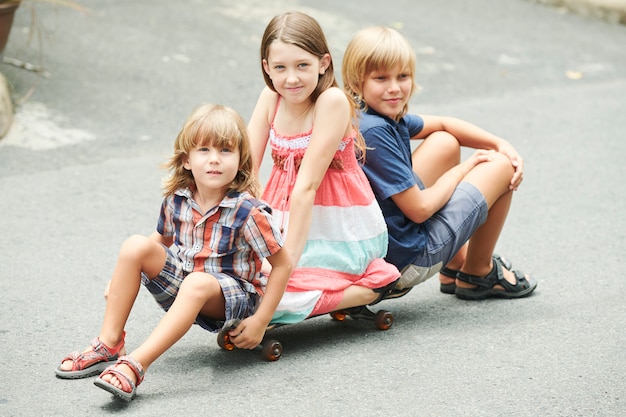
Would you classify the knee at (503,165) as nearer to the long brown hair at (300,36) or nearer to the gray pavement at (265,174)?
the gray pavement at (265,174)

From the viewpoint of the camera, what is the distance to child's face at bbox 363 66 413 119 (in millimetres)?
3277

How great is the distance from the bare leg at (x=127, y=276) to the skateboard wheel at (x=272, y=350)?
0.44 m

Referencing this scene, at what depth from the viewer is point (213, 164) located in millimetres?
2865

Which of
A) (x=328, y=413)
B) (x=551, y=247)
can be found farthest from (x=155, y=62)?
(x=328, y=413)

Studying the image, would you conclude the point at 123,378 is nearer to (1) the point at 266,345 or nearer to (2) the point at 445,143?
(1) the point at 266,345

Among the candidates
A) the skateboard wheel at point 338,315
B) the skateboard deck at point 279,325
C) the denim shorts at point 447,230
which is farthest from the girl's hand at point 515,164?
the skateboard wheel at point 338,315

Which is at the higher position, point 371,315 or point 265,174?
point 371,315

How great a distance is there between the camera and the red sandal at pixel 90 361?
288 cm

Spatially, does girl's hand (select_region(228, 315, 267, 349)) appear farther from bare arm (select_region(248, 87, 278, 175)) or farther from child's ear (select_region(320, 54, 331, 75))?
child's ear (select_region(320, 54, 331, 75))

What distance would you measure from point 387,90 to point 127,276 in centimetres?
111

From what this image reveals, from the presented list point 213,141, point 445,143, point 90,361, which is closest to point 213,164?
point 213,141

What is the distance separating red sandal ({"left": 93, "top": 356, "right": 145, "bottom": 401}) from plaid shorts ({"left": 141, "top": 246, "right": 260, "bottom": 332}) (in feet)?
0.89

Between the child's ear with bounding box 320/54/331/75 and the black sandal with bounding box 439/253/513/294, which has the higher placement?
the child's ear with bounding box 320/54/331/75

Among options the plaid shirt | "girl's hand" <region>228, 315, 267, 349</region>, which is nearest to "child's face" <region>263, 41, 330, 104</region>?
the plaid shirt
